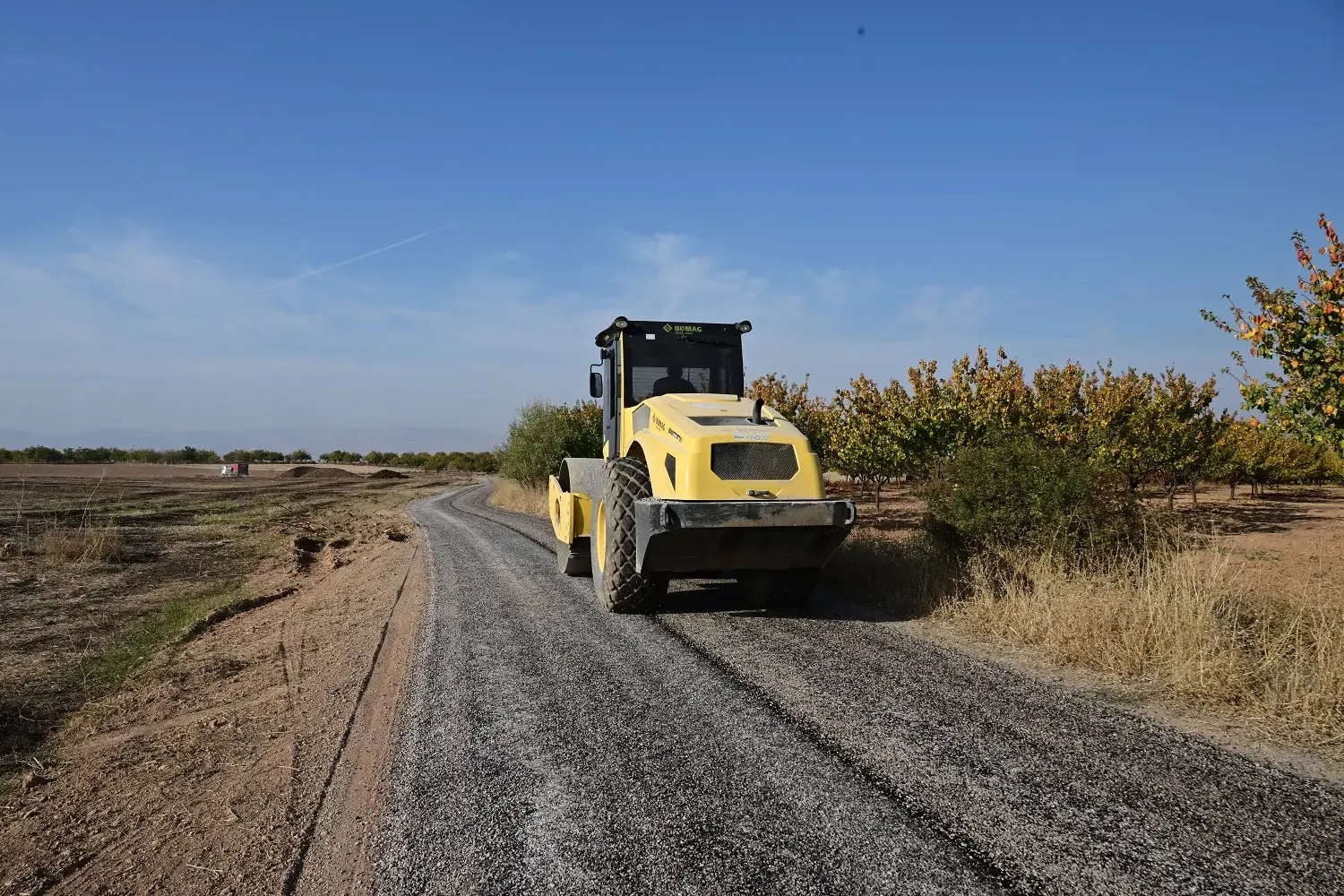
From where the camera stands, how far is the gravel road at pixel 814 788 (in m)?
3.25

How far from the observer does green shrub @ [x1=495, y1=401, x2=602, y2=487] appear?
29688mm

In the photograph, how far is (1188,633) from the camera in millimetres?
5863

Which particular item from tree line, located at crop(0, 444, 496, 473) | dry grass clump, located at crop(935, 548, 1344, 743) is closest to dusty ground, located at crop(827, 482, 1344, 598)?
dry grass clump, located at crop(935, 548, 1344, 743)

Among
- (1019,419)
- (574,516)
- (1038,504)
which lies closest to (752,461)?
(574,516)

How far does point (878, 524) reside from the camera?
18.7 m

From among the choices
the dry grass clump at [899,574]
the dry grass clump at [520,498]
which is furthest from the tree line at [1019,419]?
the dry grass clump at [520,498]

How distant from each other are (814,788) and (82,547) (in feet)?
50.9

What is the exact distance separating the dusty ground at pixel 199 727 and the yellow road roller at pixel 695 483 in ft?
7.89

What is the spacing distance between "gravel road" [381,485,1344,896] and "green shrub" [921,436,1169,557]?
125 inches

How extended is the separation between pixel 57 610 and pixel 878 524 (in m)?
15.5

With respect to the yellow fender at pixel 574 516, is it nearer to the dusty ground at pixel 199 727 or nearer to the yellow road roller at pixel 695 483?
the yellow road roller at pixel 695 483

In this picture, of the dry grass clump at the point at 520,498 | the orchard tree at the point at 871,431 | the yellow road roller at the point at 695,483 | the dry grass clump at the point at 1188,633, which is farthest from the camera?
the dry grass clump at the point at 520,498

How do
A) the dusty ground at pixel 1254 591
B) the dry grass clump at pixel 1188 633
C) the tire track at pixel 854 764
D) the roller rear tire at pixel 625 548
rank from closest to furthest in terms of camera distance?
the tire track at pixel 854 764 → the dusty ground at pixel 1254 591 → the dry grass clump at pixel 1188 633 → the roller rear tire at pixel 625 548

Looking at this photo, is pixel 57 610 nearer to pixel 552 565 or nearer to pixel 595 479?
pixel 552 565
